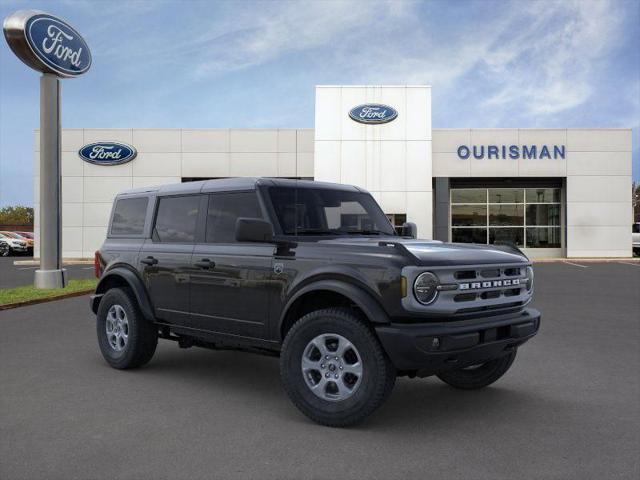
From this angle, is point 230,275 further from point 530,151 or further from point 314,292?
point 530,151

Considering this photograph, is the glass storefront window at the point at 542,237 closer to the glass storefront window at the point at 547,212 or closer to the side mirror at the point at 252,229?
the glass storefront window at the point at 547,212

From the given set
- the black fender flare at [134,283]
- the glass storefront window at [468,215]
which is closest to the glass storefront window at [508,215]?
the glass storefront window at [468,215]

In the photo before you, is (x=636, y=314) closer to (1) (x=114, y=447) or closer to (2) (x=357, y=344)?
(2) (x=357, y=344)

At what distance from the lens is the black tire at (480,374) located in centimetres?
523

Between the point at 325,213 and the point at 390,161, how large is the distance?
79.4 feet

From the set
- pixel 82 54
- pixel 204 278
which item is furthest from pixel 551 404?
pixel 82 54

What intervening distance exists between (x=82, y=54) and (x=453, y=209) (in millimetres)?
22069

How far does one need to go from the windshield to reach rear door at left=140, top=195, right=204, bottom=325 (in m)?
1.03

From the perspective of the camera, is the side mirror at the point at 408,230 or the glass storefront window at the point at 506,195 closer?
the side mirror at the point at 408,230

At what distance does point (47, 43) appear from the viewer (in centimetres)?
1472

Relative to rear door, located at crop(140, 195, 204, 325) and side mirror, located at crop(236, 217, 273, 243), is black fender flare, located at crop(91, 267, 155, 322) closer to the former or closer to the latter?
rear door, located at crop(140, 195, 204, 325)

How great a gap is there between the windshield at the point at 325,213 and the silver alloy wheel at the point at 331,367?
1.07 metres

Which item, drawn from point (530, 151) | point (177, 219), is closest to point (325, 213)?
point (177, 219)

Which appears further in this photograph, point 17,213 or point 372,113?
point 17,213
